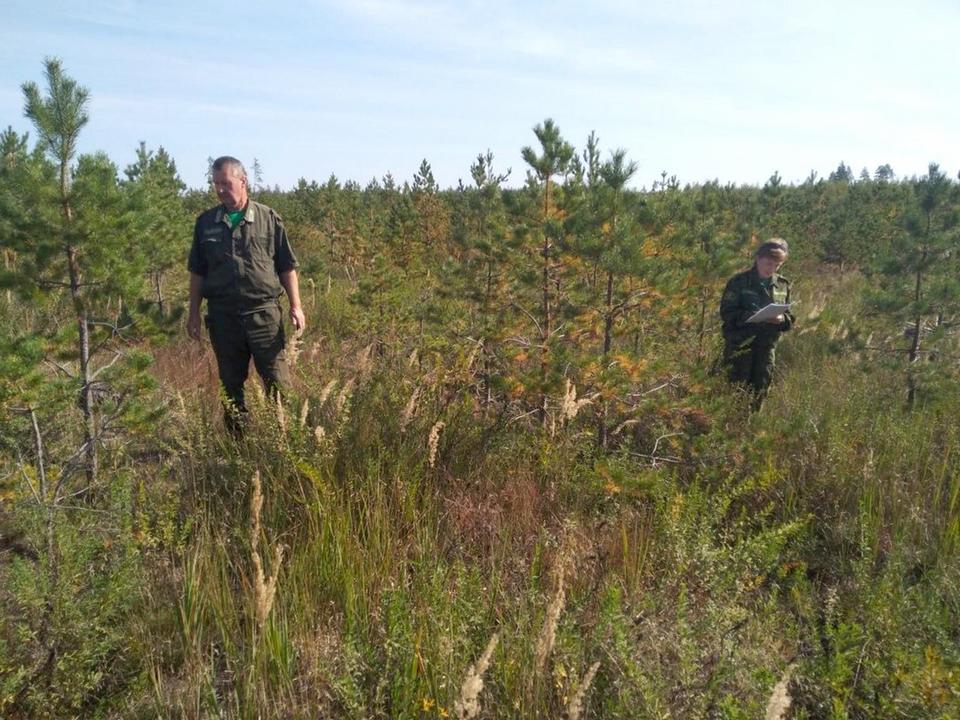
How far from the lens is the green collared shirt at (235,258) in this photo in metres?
3.89

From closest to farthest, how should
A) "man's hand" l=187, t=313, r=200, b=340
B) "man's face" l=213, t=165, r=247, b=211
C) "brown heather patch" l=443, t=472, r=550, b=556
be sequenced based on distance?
"brown heather patch" l=443, t=472, r=550, b=556
"man's face" l=213, t=165, r=247, b=211
"man's hand" l=187, t=313, r=200, b=340

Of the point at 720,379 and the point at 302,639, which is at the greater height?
the point at 720,379

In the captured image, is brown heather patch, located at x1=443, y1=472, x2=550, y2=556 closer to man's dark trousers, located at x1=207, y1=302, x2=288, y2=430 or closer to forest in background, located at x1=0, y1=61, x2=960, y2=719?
forest in background, located at x1=0, y1=61, x2=960, y2=719

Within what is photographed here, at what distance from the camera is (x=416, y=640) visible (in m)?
1.98

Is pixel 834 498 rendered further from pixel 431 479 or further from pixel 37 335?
pixel 37 335

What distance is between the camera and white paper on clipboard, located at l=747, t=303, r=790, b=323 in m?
4.68

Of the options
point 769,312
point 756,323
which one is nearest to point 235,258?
point 769,312

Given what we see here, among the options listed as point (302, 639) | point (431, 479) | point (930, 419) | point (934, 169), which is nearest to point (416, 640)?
point (302, 639)

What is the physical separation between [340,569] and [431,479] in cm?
84

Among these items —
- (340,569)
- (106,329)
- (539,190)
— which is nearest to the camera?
(340,569)

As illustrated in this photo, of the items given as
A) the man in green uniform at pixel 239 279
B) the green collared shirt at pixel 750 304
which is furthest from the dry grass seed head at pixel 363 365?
the green collared shirt at pixel 750 304

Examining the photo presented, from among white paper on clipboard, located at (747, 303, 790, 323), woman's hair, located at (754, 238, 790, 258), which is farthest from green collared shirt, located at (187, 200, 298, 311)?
woman's hair, located at (754, 238, 790, 258)

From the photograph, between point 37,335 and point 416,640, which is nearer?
point 416,640

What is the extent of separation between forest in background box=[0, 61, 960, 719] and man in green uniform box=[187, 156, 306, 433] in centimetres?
40
